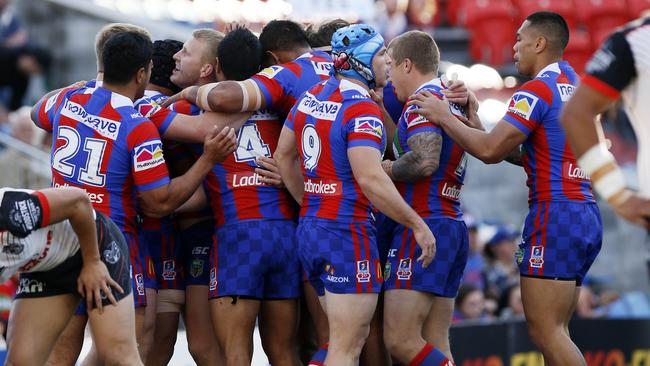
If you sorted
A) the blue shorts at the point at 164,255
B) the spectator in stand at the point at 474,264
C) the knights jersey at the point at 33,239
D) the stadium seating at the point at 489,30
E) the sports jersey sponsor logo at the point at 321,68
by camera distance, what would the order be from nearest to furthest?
the knights jersey at the point at 33,239 < the sports jersey sponsor logo at the point at 321,68 < the blue shorts at the point at 164,255 < the spectator in stand at the point at 474,264 < the stadium seating at the point at 489,30

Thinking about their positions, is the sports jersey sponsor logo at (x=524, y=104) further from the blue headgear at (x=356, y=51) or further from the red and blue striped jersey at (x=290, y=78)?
the red and blue striped jersey at (x=290, y=78)

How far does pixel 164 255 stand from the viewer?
8188 millimetres

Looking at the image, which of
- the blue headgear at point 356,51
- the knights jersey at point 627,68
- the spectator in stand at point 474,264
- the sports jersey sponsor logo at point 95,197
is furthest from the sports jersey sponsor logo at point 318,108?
the spectator in stand at point 474,264

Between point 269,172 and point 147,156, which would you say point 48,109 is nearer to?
A: point 147,156

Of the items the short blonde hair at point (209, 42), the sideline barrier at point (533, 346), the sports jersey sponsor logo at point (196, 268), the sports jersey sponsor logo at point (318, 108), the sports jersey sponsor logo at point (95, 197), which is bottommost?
the sideline barrier at point (533, 346)

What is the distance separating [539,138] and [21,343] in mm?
3588

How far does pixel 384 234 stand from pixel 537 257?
106cm

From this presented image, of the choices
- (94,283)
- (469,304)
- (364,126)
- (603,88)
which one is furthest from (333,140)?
(469,304)

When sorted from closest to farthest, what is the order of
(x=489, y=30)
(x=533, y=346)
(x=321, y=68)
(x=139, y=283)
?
(x=139, y=283)
(x=321, y=68)
(x=533, y=346)
(x=489, y=30)

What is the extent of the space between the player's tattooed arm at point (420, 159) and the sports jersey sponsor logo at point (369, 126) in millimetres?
447

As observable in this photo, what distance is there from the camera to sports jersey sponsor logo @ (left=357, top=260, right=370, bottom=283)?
7.30m

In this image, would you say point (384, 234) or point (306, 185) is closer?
point (306, 185)

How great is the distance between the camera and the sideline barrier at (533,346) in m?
12.1

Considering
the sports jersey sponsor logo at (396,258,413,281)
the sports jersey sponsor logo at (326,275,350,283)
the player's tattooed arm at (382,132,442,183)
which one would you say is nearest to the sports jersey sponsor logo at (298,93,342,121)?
the player's tattooed arm at (382,132,442,183)
